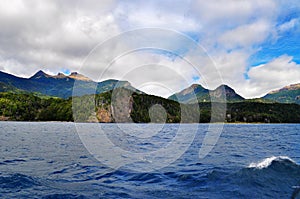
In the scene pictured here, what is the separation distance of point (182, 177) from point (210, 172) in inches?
99.4

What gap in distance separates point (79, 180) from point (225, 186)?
915 cm

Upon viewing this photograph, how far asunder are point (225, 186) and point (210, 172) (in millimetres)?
3410

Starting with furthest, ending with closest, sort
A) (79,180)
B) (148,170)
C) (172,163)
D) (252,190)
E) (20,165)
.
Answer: (172,163) → (20,165) → (148,170) → (79,180) → (252,190)

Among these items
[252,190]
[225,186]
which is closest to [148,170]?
[225,186]

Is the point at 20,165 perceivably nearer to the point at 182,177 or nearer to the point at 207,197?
the point at 182,177

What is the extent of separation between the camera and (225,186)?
16.5 m

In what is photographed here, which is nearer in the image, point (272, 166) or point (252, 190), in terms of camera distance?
point (252, 190)

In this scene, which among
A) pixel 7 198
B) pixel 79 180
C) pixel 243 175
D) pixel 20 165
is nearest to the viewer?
pixel 7 198

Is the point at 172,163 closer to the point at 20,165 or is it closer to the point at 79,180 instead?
the point at 79,180

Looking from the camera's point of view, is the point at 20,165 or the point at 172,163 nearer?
the point at 20,165

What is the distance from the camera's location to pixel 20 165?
22922mm

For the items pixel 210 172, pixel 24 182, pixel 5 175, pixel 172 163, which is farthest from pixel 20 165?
pixel 210 172

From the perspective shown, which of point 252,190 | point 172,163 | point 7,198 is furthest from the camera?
point 172,163

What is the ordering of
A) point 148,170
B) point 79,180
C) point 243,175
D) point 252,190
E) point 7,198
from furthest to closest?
point 148,170 < point 243,175 < point 79,180 < point 252,190 < point 7,198
